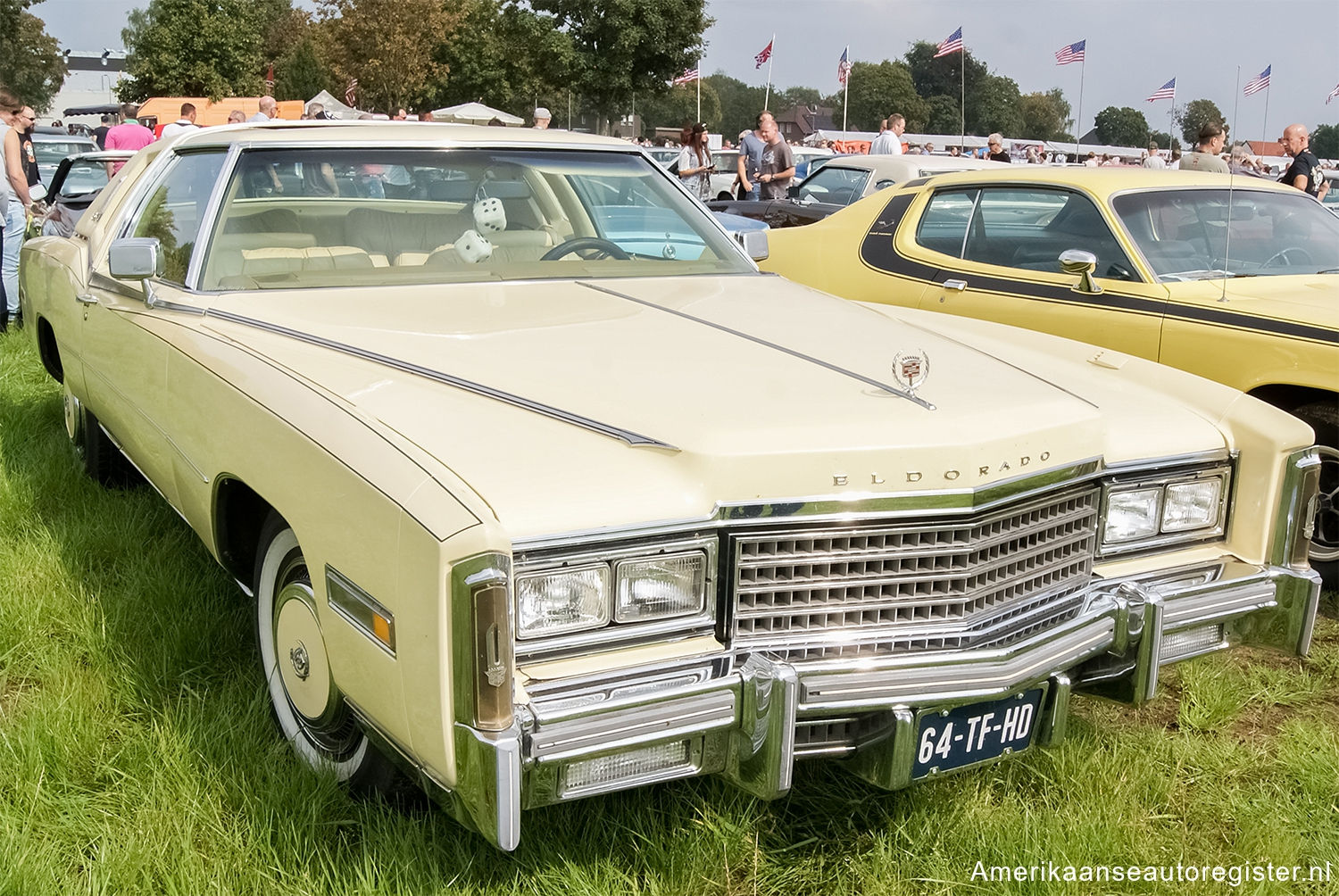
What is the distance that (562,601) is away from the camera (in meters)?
2.09

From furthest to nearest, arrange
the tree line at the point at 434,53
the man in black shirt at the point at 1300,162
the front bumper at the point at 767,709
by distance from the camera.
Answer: the tree line at the point at 434,53 → the man in black shirt at the point at 1300,162 → the front bumper at the point at 767,709

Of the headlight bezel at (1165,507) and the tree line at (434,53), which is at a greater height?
the tree line at (434,53)

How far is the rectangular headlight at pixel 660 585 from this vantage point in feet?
6.98

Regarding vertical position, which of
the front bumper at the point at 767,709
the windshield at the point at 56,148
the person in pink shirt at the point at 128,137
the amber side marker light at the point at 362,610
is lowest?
the front bumper at the point at 767,709

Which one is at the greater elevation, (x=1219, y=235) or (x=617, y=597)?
(x=1219, y=235)

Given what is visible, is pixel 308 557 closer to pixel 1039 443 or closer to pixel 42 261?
pixel 1039 443

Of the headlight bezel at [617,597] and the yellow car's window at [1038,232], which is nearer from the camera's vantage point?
the headlight bezel at [617,597]

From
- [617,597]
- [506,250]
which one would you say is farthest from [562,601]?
[506,250]

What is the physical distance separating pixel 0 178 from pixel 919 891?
25.5ft

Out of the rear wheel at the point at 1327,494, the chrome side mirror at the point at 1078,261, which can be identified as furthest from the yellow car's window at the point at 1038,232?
the rear wheel at the point at 1327,494

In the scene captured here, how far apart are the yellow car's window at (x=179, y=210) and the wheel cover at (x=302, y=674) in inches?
46.1

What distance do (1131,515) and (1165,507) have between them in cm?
12

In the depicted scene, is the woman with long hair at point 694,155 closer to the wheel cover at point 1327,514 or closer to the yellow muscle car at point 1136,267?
the yellow muscle car at point 1136,267

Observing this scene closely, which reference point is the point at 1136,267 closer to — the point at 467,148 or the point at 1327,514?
the point at 1327,514
